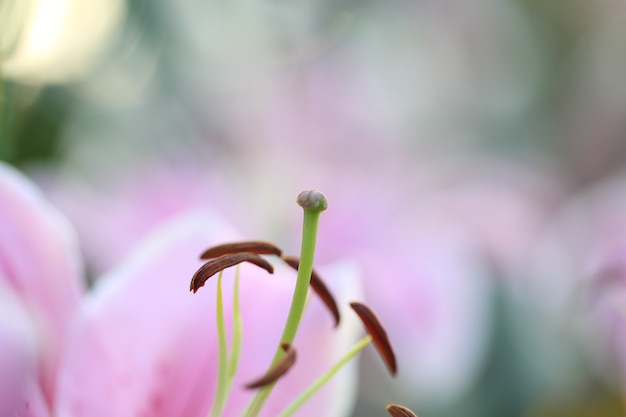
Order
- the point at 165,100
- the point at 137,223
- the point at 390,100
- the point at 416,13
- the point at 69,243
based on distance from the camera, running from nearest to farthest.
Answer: the point at 69,243 < the point at 137,223 < the point at 165,100 < the point at 390,100 < the point at 416,13

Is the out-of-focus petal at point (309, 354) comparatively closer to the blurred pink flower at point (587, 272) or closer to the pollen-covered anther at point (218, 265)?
the pollen-covered anther at point (218, 265)

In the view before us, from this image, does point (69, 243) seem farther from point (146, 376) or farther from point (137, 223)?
point (137, 223)

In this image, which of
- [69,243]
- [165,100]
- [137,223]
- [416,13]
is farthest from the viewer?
[416,13]

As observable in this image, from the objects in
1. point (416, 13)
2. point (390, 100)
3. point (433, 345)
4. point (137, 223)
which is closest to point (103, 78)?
point (137, 223)

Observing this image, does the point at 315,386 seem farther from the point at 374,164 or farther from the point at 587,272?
the point at 374,164

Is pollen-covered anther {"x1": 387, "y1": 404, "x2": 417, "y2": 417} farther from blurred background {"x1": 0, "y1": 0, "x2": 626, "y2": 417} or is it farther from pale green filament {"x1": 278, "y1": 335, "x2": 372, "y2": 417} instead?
blurred background {"x1": 0, "y1": 0, "x2": 626, "y2": 417}

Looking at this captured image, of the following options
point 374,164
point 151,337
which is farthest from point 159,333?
point 374,164
